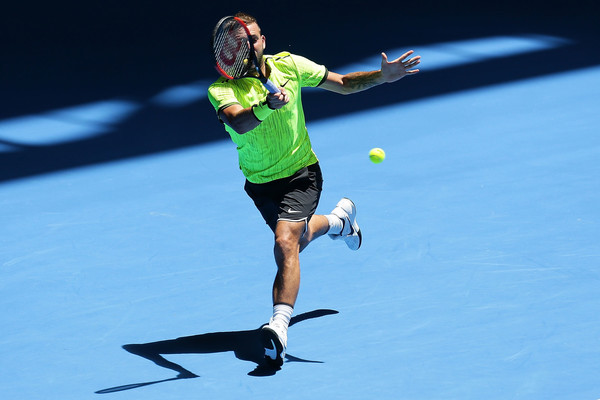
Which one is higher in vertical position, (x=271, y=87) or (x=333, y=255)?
(x=271, y=87)

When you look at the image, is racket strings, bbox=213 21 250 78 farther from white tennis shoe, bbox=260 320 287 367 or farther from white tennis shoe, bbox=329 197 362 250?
white tennis shoe, bbox=329 197 362 250

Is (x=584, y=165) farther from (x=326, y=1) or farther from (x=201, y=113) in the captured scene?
(x=326, y=1)

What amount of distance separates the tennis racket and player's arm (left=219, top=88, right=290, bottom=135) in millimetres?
141

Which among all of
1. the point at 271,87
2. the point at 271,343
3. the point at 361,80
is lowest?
the point at 271,343

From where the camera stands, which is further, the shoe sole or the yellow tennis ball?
the yellow tennis ball

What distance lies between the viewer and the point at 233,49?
14.1 feet

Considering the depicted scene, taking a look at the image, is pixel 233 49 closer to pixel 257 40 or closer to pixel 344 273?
pixel 257 40

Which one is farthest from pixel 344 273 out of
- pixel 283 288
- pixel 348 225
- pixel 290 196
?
pixel 283 288

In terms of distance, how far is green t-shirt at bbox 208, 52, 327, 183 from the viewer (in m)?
4.68

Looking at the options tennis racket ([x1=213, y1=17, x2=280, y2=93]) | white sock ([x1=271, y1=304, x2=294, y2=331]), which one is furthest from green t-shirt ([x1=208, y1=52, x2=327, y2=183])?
white sock ([x1=271, y1=304, x2=294, y2=331])

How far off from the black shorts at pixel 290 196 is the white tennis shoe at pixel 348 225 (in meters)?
0.48

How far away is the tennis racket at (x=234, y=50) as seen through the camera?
4.29 meters

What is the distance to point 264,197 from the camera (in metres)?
4.87

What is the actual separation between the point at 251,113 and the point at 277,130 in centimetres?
45
